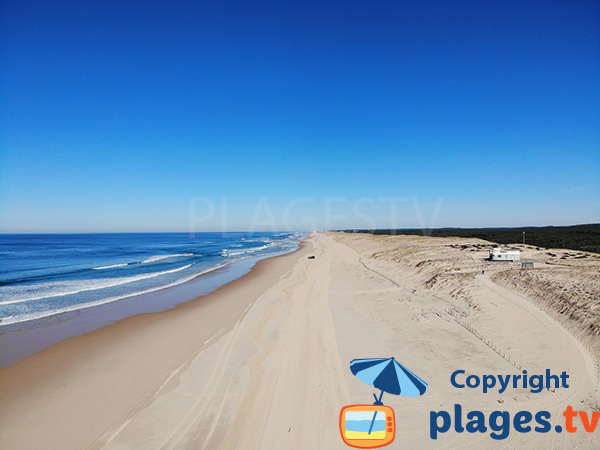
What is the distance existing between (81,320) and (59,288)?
10917 millimetres

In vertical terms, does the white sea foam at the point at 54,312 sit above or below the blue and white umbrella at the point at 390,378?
below

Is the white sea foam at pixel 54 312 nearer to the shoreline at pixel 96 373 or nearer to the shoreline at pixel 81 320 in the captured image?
the shoreline at pixel 81 320

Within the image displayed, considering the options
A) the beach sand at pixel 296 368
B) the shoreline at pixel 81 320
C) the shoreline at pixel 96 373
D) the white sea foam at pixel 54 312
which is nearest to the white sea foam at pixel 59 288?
the white sea foam at pixel 54 312

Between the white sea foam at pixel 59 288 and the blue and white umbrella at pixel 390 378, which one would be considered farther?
the white sea foam at pixel 59 288

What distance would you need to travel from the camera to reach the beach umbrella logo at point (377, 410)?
19.4 ft

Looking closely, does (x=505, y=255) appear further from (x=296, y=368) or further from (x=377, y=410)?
(x=377, y=410)

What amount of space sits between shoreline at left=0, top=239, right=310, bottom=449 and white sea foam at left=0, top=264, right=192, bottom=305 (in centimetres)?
1000

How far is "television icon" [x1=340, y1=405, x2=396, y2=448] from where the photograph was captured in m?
5.83

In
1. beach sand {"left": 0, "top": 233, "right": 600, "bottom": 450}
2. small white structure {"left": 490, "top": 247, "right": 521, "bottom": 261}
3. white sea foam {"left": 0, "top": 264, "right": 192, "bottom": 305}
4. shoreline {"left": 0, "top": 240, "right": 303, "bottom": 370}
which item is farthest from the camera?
small white structure {"left": 490, "top": 247, "right": 521, "bottom": 261}

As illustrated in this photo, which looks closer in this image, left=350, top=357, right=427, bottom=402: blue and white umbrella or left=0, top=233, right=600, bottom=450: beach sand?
left=0, top=233, right=600, bottom=450: beach sand

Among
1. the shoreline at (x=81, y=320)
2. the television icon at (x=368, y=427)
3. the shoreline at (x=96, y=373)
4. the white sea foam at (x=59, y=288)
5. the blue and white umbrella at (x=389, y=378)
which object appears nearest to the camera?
the television icon at (x=368, y=427)

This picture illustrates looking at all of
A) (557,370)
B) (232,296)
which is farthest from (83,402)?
(557,370)

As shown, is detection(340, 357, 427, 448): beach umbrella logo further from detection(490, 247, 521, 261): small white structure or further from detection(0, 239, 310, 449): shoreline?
detection(490, 247, 521, 261): small white structure

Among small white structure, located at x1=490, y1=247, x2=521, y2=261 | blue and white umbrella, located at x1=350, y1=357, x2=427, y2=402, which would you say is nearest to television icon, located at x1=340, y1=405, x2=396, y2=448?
blue and white umbrella, located at x1=350, y1=357, x2=427, y2=402
